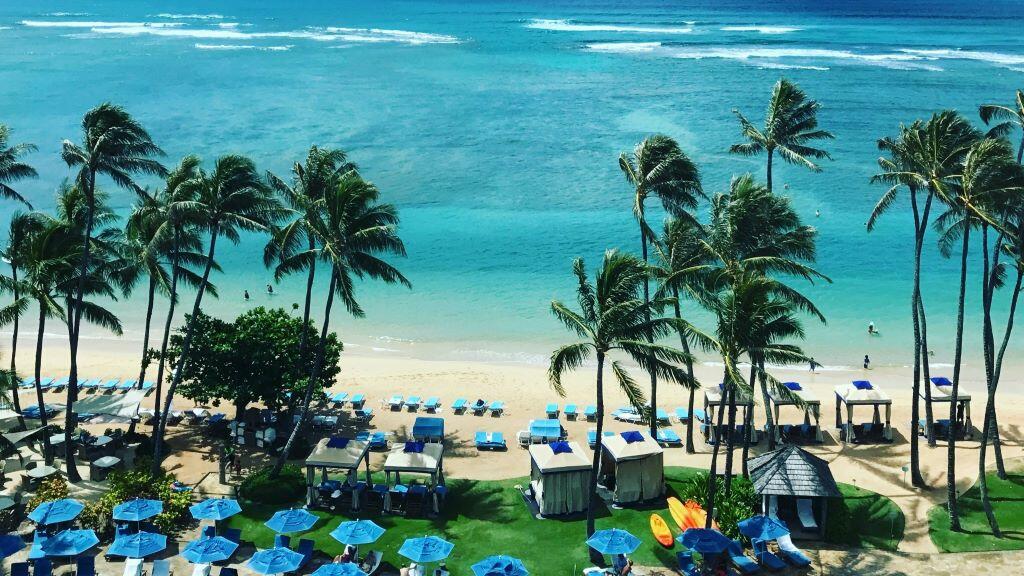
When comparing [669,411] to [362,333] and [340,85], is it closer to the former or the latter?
[362,333]

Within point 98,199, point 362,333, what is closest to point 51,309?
point 98,199

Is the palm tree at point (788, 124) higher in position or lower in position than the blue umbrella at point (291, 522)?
higher

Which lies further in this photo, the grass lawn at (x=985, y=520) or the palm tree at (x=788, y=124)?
the palm tree at (x=788, y=124)

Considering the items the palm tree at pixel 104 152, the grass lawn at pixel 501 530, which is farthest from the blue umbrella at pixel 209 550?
the palm tree at pixel 104 152

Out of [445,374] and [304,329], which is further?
[445,374]

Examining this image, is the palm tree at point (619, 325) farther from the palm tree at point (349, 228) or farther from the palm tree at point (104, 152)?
the palm tree at point (104, 152)

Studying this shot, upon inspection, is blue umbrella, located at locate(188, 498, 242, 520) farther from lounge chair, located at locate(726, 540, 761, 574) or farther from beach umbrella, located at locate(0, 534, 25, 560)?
lounge chair, located at locate(726, 540, 761, 574)
